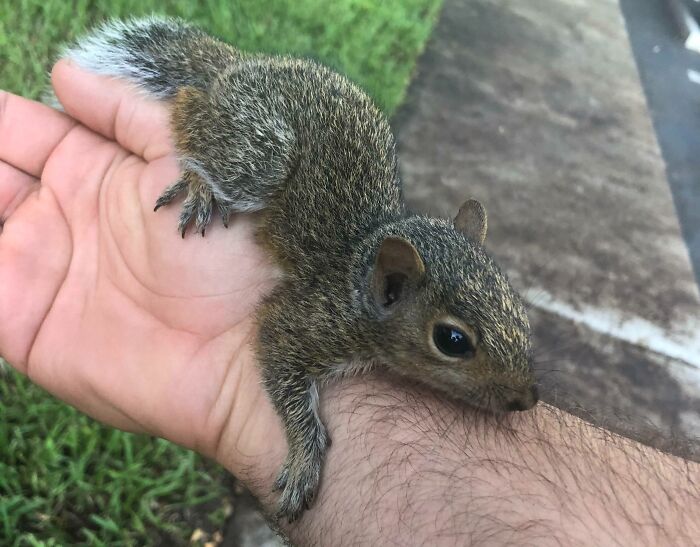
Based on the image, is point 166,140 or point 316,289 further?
point 166,140

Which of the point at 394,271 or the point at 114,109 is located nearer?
the point at 394,271

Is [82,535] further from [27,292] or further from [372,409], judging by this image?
[372,409]

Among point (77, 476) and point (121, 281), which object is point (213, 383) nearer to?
point (121, 281)

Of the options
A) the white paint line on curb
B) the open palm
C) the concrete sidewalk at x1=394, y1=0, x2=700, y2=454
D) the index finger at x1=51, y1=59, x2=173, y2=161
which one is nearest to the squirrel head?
the open palm

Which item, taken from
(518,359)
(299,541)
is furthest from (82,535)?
(518,359)

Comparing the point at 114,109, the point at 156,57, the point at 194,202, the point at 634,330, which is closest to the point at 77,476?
the point at 194,202

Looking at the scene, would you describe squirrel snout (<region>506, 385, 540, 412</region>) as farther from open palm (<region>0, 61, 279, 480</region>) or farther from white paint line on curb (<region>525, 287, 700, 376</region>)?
white paint line on curb (<region>525, 287, 700, 376</region>)

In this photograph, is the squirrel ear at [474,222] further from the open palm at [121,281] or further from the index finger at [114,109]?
the index finger at [114,109]
